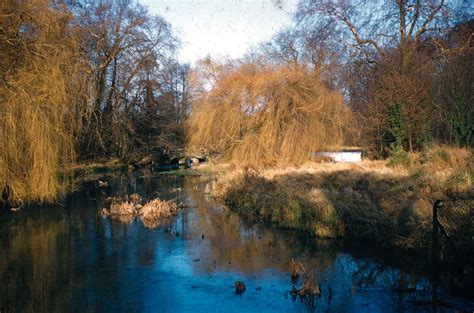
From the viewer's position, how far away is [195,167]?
31453 mm

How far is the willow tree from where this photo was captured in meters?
12.7

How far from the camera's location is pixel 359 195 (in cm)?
1172

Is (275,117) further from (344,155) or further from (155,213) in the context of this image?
(155,213)

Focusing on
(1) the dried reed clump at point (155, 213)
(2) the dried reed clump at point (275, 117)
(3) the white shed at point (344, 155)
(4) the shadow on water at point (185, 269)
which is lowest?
(4) the shadow on water at point (185, 269)

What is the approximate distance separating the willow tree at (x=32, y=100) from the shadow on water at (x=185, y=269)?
133cm

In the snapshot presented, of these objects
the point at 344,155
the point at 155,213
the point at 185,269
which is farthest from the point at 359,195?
the point at 344,155

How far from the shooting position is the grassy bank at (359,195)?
9.85 m

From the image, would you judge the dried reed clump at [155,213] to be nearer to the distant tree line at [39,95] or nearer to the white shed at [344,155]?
the distant tree line at [39,95]

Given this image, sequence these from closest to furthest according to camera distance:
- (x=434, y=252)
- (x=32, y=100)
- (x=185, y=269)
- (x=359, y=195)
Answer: (x=434, y=252), (x=185, y=269), (x=359, y=195), (x=32, y=100)

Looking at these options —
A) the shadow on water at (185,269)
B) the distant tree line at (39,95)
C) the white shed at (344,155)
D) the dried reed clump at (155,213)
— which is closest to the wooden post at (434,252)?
the shadow on water at (185,269)

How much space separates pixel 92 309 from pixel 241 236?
5372 mm

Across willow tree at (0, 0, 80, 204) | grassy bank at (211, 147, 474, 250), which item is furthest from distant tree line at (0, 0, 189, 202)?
grassy bank at (211, 147, 474, 250)

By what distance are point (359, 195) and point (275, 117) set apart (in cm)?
911

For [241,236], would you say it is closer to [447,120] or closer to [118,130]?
[447,120]
